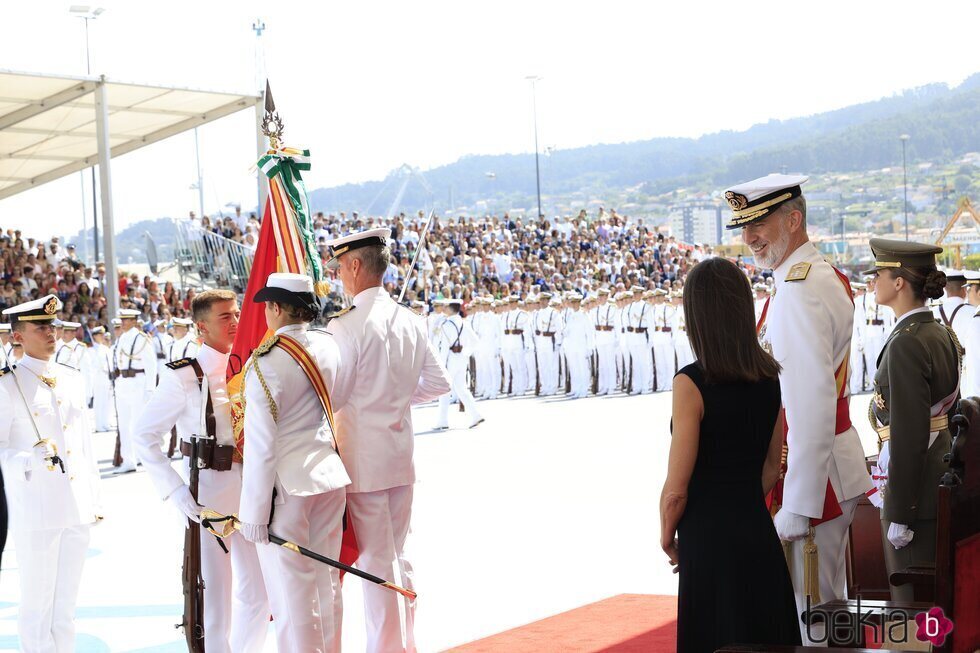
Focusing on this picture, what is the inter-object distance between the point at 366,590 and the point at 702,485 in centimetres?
198

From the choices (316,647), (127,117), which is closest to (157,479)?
(316,647)

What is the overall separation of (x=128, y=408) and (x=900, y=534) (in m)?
11.7

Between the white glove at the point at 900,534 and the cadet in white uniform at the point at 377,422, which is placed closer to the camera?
the white glove at the point at 900,534

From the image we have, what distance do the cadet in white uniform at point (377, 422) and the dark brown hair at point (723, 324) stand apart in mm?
1711

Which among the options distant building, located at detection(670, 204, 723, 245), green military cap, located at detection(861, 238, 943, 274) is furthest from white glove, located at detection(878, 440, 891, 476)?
distant building, located at detection(670, 204, 723, 245)

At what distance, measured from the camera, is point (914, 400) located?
12.8ft

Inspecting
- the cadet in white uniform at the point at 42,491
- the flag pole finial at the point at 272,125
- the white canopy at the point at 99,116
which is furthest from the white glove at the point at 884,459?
the white canopy at the point at 99,116

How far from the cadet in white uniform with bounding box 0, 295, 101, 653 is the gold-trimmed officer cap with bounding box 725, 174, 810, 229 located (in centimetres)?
328

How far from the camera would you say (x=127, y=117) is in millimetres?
20781

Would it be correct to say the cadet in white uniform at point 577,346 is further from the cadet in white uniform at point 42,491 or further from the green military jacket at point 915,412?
the green military jacket at point 915,412

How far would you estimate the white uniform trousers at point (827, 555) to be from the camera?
376cm

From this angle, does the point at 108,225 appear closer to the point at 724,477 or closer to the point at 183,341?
the point at 183,341

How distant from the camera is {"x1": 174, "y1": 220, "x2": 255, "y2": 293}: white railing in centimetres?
2510

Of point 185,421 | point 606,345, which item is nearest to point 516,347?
point 606,345
